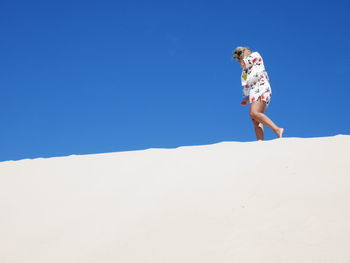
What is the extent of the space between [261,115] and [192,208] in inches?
86.2

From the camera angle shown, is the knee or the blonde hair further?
the blonde hair

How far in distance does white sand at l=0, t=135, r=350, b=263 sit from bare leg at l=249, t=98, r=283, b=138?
1.89 ft

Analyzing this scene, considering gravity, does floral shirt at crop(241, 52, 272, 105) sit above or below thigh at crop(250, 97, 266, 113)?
above

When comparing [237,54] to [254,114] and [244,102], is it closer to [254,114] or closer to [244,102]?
[244,102]

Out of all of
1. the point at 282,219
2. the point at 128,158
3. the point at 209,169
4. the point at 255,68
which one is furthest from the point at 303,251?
the point at 255,68

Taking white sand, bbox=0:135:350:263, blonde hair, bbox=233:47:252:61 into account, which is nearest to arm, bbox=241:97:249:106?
blonde hair, bbox=233:47:252:61

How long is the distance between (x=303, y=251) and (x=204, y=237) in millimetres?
535

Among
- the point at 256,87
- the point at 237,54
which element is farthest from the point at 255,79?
the point at 237,54

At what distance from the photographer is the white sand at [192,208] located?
1859 millimetres

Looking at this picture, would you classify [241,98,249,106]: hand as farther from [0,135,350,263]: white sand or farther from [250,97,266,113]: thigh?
[0,135,350,263]: white sand

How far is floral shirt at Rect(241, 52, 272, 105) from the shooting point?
14.1 ft

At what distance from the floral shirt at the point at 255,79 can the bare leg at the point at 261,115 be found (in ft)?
0.22

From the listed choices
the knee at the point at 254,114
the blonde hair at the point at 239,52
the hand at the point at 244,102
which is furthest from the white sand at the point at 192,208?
the blonde hair at the point at 239,52

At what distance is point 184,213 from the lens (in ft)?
7.38
